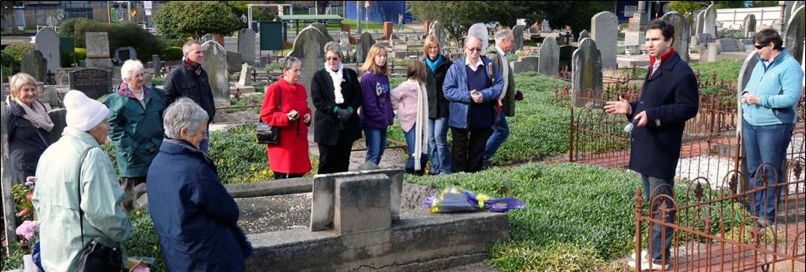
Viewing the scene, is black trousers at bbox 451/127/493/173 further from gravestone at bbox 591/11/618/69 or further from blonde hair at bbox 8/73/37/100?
gravestone at bbox 591/11/618/69

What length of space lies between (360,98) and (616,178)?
2.65m

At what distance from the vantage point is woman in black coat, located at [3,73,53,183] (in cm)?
754

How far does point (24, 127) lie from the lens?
25.1ft

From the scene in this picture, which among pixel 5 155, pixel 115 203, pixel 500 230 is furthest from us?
pixel 500 230

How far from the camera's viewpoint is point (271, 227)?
689 cm

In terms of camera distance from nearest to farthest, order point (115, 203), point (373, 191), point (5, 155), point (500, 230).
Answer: point (115, 203) → point (5, 155) → point (373, 191) → point (500, 230)

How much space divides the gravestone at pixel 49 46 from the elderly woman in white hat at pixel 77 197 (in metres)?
20.6

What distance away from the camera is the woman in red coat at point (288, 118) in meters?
8.14

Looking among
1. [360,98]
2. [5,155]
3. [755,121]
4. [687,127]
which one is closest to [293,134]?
[360,98]

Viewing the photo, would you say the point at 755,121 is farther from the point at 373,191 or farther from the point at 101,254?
the point at 101,254

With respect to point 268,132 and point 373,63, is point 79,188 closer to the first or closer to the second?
point 268,132

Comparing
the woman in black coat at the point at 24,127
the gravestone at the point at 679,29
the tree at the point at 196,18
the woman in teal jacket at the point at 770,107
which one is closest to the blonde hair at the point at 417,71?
the woman in teal jacket at the point at 770,107

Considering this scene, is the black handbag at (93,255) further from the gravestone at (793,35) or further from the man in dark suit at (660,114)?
the gravestone at (793,35)

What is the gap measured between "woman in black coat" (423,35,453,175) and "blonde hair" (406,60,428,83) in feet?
0.44
